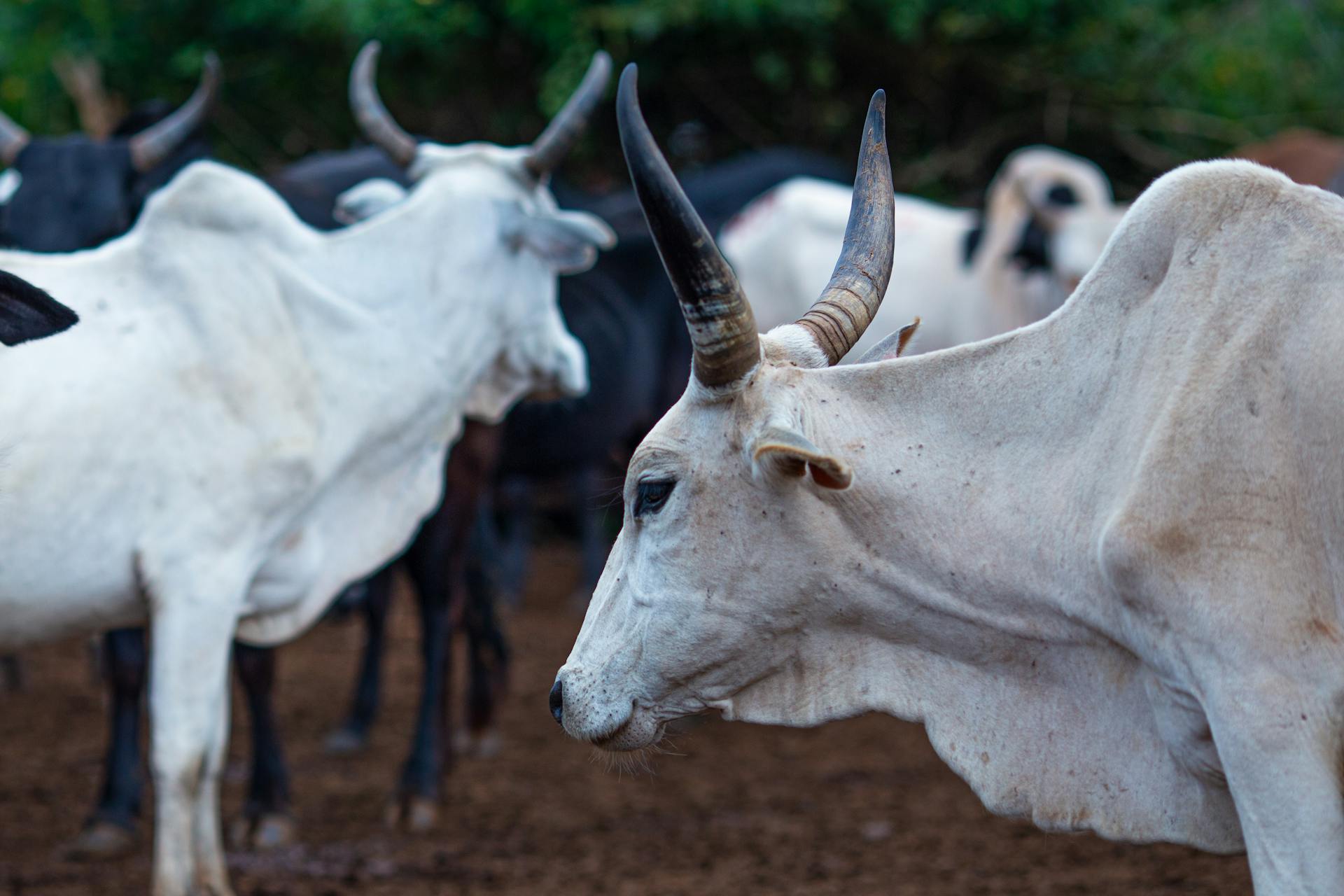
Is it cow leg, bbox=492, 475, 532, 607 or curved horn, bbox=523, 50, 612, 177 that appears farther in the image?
cow leg, bbox=492, 475, 532, 607

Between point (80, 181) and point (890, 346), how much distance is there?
9.74 feet

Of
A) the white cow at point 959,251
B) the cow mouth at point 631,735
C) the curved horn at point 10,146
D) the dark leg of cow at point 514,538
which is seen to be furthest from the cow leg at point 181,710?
the dark leg of cow at point 514,538

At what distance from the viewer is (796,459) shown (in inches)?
91.5

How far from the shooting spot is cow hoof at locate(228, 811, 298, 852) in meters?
4.57

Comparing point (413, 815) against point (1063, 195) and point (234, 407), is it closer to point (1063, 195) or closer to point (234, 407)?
point (234, 407)

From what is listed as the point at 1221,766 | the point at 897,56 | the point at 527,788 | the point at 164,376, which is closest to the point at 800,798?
the point at 527,788

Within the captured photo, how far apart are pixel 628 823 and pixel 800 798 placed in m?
0.63

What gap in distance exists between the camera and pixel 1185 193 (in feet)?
7.86

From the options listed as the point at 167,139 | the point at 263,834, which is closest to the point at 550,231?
the point at 167,139

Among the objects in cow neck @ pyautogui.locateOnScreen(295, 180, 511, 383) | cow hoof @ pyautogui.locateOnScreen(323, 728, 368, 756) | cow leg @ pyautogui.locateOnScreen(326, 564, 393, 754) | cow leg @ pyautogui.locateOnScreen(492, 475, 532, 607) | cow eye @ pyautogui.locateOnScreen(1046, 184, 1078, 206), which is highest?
cow eye @ pyautogui.locateOnScreen(1046, 184, 1078, 206)

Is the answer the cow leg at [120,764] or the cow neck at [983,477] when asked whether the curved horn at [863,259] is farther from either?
the cow leg at [120,764]

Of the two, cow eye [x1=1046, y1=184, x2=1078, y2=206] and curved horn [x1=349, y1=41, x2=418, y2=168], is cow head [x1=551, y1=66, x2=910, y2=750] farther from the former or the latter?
cow eye [x1=1046, y1=184, x2=1078, y2=206]

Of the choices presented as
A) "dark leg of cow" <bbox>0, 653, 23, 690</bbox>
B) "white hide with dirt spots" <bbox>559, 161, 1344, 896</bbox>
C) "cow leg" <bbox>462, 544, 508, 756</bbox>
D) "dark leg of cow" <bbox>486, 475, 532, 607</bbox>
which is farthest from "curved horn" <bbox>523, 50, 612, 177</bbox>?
"dark leg of cow" <bbox>486, 475, 532, 607</bbox>

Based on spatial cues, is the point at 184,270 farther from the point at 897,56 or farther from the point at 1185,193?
the point at 897,56
